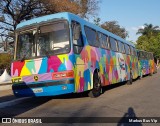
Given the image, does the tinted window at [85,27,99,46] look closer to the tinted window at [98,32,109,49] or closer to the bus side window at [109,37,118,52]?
the tinted window at [98,32,109,49]

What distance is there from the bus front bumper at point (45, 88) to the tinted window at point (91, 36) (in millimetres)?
2815

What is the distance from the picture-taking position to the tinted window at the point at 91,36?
12.8 metres

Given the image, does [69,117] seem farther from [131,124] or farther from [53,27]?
[53,27]

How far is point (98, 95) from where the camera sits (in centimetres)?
1309

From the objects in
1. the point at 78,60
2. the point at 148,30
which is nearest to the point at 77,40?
the point at 78,60

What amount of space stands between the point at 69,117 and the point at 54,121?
579 mm

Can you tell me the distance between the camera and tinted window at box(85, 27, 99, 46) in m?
12.8

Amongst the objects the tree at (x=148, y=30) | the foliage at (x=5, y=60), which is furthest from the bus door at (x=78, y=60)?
the tree at (x=148, y=30)

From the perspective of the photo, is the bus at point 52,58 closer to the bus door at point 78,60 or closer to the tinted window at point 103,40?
the bus door at point 78,60

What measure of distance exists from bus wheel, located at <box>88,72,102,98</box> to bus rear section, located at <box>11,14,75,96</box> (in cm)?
213

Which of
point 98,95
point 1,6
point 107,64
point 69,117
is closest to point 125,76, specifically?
point 107,64

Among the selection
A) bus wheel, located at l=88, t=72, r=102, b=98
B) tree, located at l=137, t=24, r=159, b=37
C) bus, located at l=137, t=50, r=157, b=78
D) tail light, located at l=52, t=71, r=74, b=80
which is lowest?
bus wheel, located at l=88, t=72, r=102, b=98

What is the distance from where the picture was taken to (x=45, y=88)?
10.8m

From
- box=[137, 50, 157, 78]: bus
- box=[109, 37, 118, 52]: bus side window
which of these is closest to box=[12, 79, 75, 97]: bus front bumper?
box=[109, 37, 118, 52]: bus side window
